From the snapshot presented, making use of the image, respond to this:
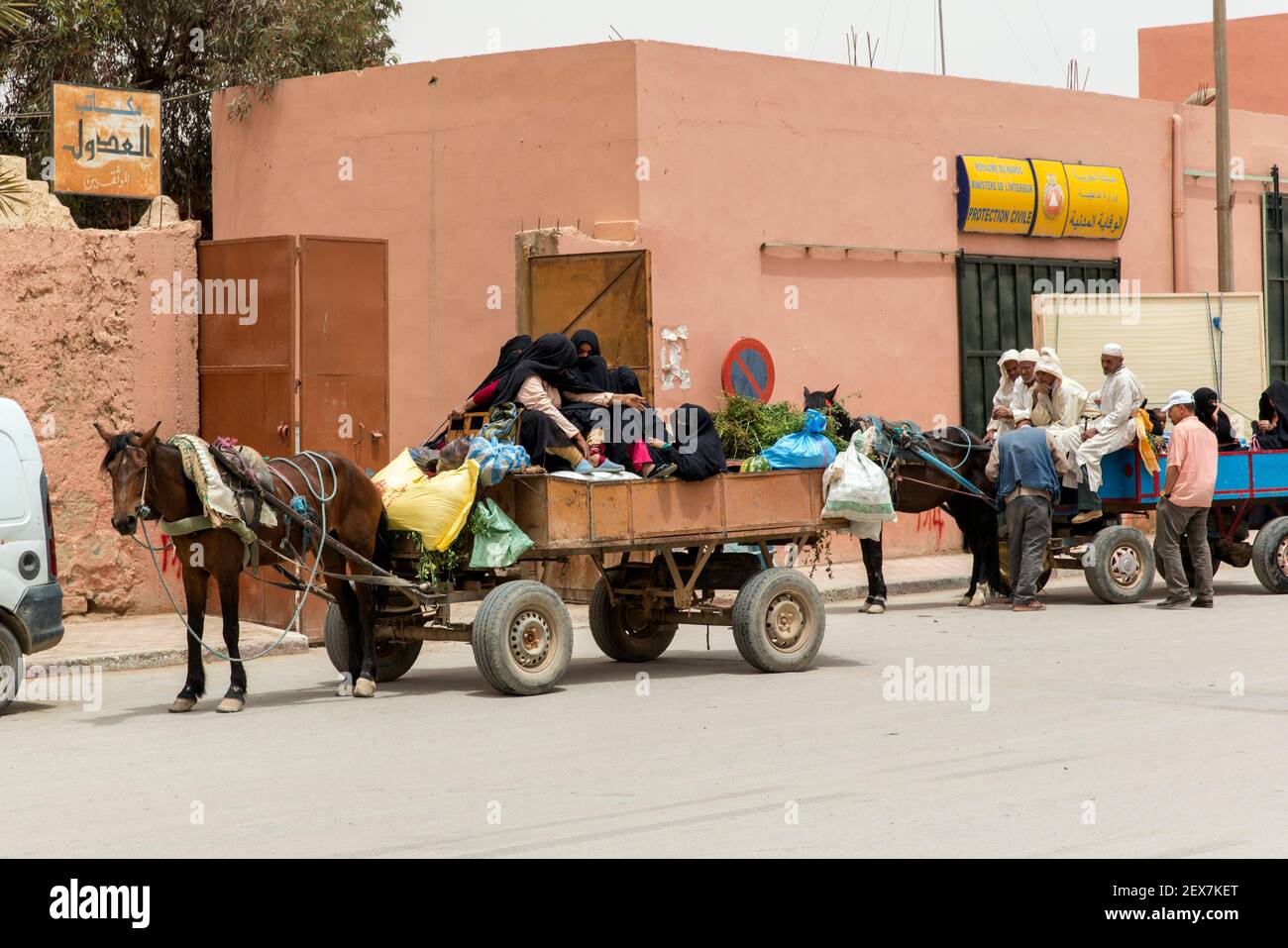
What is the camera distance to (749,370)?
17859 mm

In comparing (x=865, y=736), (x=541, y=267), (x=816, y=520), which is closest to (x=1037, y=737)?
(x=865, y=736)

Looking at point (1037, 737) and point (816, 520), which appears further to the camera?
point (816, 520)

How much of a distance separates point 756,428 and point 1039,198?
10231 millimetres

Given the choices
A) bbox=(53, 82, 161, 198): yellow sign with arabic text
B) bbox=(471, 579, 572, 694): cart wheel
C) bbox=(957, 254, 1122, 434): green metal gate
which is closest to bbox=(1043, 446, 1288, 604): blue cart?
bbox=(957, 254, 1122, 434): green metal gate

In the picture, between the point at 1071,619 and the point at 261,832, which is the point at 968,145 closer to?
the point at 1071,619

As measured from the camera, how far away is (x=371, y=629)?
10391 mm

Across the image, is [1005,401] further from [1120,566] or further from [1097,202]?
[1097,202]

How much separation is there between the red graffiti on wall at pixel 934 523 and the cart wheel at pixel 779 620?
29.0ft

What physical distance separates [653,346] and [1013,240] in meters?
6.06

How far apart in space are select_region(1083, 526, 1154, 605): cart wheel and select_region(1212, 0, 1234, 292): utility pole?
735 cm

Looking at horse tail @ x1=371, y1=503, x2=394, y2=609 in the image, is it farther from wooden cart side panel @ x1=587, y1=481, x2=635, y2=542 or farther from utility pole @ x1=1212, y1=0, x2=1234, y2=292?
utility pole @ x1=1212, y1=0, x2=1234, y2=292

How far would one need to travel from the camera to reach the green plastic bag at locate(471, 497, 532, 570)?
1009 cm

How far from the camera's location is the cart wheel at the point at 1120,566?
1520 cm

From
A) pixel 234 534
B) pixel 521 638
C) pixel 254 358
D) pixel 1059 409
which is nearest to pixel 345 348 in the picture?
pixel 254 358
